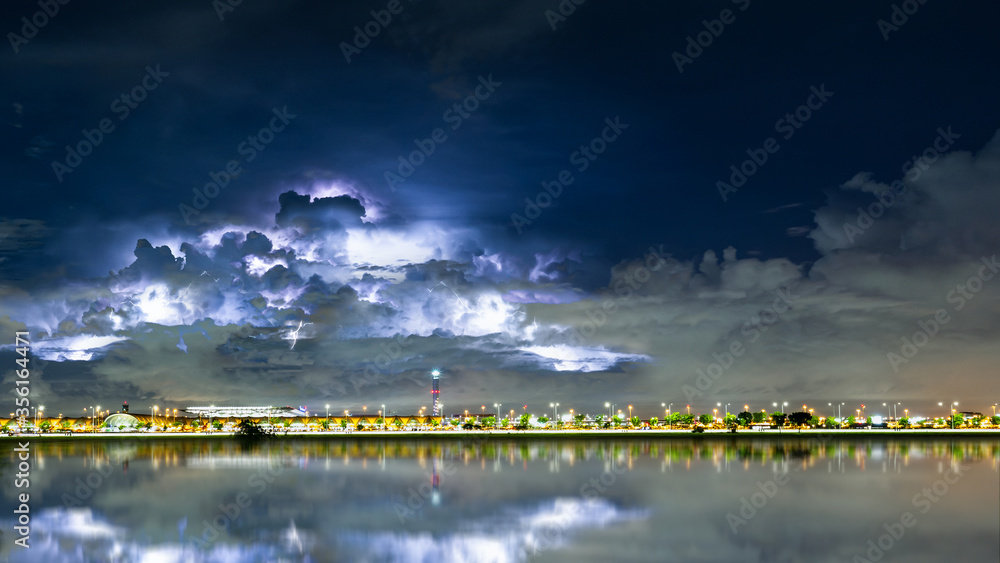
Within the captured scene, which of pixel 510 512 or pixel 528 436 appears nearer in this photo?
pixel 510 512

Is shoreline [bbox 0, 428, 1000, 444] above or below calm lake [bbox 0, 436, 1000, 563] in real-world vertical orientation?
below

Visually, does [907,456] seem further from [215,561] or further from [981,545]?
[215,561]

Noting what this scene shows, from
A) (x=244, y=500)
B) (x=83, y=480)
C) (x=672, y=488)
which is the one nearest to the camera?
(x=244, y=500)

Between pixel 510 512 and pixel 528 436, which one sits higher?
pixel 510 512

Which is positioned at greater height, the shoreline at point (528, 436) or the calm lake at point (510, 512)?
the calm lake at point (510, 512)

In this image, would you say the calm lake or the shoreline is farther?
the shoreline

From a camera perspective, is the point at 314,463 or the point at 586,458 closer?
the point at 314,463

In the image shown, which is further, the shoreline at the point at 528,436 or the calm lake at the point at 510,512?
the shoreline at the point at 528,436

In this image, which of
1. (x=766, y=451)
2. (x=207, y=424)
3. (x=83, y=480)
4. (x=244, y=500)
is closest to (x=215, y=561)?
(x=244, y=500)

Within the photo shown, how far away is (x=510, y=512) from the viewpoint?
38844 mm

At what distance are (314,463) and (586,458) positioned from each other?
24.9m

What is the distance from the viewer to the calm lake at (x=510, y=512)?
2977cm

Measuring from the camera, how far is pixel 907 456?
81.1 meters

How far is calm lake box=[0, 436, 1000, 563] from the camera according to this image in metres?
29.8
